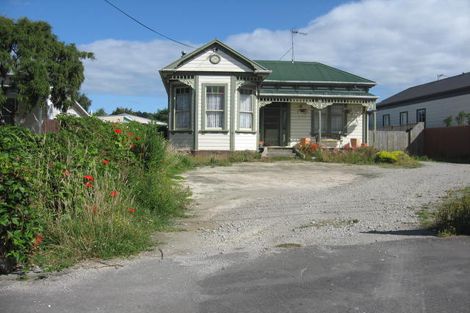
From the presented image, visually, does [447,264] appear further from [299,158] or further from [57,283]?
[299,158]

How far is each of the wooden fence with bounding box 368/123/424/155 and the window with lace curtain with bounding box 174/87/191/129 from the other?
10501 millimetres

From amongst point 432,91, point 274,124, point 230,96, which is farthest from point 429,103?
point 230,96

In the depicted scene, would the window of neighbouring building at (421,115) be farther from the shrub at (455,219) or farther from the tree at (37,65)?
the shrub at (455,219)

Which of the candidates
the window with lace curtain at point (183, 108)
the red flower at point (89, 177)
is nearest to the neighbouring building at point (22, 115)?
the window with lace curtain at point (183, 108)

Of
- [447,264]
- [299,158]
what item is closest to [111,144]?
[447,264]

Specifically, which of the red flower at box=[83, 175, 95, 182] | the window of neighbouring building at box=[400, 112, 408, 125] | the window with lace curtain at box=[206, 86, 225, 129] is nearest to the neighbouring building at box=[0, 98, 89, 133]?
the window with lace curtain at box=[206, 86, 225, 129]

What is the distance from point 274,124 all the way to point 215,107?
16.1 ft

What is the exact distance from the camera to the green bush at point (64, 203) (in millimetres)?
5656

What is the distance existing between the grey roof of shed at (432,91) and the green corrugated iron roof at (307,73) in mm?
9439

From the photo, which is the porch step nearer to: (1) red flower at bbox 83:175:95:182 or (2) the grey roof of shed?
(2) the grey roof of shed

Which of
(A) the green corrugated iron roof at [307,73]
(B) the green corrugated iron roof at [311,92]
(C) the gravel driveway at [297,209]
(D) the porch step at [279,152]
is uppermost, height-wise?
(A) the green corrugated iron roof at [307,73]

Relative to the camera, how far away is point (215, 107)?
22344mm

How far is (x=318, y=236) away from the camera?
7316 mm

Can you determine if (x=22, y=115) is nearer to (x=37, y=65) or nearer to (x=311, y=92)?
(x=37, y=65)
